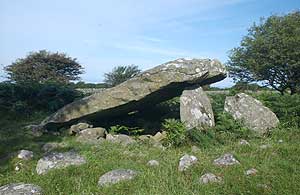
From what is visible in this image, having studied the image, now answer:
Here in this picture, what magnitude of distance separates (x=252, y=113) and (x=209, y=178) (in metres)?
5.40

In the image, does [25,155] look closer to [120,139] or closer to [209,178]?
Answer: [120,139]

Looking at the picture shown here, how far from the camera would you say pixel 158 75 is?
1067cm

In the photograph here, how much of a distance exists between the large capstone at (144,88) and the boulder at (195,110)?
1.22 ft

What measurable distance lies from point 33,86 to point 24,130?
13.9 feet

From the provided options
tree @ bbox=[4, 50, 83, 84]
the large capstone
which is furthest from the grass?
tree @ bbox=[4, 50, 83, 84]

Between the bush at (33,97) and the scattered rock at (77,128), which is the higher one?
the bush at (33,97)

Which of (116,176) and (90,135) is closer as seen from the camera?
(116,176)

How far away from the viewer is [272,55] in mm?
19922

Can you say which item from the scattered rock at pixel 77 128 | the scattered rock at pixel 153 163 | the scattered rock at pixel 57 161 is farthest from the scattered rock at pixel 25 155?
the scattered rock at pixel 77 128

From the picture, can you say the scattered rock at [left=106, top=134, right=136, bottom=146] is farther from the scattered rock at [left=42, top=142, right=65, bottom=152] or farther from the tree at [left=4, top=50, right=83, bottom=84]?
the tree at [left=4, top=50, right=83, bottom=84]

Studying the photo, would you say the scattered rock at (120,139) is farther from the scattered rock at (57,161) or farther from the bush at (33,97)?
the bush at (33,97)

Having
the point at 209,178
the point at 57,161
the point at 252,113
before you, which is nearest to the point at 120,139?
the point at 57,161

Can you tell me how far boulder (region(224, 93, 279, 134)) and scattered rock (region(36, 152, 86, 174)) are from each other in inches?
214

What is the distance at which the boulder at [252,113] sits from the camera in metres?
10.1
